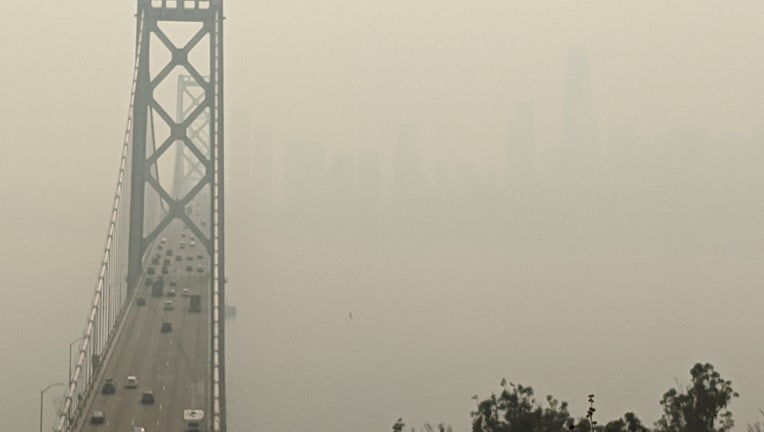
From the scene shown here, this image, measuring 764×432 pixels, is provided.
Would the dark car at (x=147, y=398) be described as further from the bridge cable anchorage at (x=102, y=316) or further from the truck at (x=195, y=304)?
the truck at (x=195, y=304)

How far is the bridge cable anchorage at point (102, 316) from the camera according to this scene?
20891mm

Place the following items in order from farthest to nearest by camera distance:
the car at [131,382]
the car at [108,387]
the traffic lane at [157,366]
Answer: the car at [131,382] → the car at [108,387] → the traffic lane at [157,366]

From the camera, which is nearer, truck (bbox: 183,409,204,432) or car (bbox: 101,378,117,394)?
truck (bbox: 183,409,204,432)

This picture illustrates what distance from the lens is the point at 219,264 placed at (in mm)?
31062

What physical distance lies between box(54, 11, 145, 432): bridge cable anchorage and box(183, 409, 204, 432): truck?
1582 mm

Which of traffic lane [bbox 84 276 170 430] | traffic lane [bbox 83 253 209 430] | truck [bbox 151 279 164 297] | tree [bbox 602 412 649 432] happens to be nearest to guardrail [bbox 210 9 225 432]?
traffic lane [bbox 83 253 209 430]

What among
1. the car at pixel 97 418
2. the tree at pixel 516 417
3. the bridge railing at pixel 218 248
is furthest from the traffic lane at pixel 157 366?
the tree at pixel 516 417

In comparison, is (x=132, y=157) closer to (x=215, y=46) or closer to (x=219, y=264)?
(x=215, y=46)

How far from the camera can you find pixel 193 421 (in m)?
21.0

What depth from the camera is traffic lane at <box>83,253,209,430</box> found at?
71.8 ft

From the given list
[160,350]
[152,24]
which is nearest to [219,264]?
[160,350]

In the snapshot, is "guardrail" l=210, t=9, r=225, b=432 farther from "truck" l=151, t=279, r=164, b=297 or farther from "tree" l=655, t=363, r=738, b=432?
"tree" l=655, t=363, r=738, b=432

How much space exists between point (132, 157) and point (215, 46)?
11.1ft

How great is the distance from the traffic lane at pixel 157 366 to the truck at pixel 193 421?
18 centimetres
